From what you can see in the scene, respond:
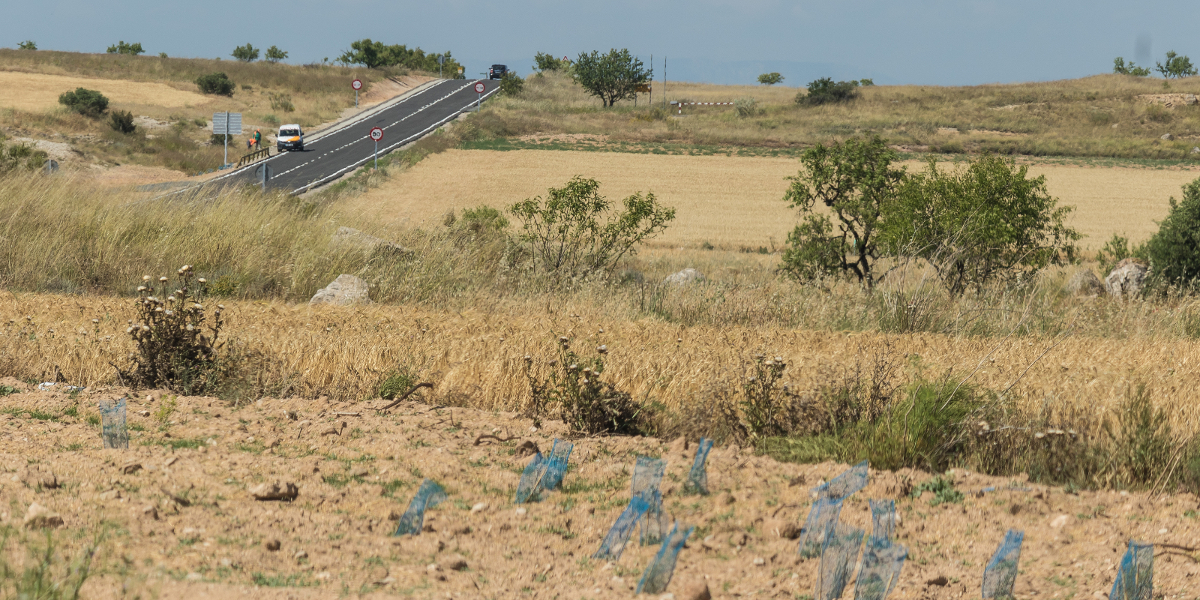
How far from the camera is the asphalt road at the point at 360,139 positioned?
38875 millimetres

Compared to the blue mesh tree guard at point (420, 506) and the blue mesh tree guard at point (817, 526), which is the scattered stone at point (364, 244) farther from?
the blue mesh tree guard at point (817, 526)

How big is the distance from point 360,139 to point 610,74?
40913mm

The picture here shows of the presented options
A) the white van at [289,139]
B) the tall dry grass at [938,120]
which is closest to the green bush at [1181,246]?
the white van at [289,139]

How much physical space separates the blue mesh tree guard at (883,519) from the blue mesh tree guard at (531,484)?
1.53 m

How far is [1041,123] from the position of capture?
78125mm

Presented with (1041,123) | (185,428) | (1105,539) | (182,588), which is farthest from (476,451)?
(1041,123)

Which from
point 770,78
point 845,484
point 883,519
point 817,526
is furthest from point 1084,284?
point 770,78

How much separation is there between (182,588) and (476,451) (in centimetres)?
246

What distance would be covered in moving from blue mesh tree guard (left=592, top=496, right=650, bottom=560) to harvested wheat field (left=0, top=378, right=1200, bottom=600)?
0.22ft

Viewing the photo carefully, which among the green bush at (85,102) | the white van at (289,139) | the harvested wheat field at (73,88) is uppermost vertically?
the harvested wheat field at (73,88)

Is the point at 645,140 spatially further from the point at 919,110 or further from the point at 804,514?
the point at 804,514

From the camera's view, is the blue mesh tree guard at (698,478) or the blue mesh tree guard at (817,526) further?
the blue mesh tree guard at (698,478)

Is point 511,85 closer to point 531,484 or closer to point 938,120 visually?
point 938,120

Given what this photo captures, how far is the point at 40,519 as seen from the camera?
3648 mm
